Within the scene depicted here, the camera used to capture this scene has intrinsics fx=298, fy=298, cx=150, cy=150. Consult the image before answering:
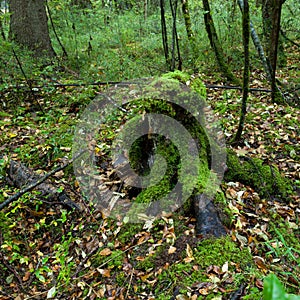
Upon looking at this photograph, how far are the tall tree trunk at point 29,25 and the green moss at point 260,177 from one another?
6.05m

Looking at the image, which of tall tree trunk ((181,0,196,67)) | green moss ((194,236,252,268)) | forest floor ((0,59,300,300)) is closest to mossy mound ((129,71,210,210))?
forest floor ((0,59,300,300))

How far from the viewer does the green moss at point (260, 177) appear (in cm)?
344

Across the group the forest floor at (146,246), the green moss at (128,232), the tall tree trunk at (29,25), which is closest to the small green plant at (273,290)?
the forest floor at (146,246)

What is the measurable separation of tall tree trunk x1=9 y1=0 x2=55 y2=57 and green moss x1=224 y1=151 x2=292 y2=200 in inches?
238

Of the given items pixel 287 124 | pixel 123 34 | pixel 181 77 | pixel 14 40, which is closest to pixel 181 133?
pixel 181 77

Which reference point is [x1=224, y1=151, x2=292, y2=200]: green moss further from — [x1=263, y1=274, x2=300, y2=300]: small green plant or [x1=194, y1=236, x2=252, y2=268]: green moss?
[x1=263, y1=274, x2=300, y2=300]: small green plant

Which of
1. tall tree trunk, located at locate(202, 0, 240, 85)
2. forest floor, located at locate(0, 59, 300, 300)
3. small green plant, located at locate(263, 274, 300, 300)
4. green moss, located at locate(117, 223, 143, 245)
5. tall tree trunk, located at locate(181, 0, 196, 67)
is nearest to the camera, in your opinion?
small green plant, located at locate(263, 274, 300, 300)

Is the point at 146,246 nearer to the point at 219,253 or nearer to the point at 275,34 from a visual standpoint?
the point at 219,253

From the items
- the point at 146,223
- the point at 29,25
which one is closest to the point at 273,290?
the point at 146,223

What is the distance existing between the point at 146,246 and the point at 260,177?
167cm

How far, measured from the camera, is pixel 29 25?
7.56 m

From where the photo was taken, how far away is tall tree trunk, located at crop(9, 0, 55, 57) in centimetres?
749

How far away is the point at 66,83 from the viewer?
629 centimetres

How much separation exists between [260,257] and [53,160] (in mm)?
2978
